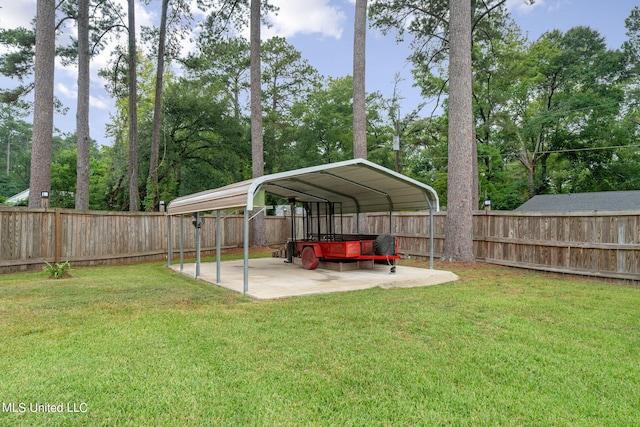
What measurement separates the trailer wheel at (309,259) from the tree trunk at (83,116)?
8764 millimetres

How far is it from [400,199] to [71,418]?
8.39m

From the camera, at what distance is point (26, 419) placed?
2.30 m

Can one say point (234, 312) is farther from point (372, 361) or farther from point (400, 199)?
point (400, 199)

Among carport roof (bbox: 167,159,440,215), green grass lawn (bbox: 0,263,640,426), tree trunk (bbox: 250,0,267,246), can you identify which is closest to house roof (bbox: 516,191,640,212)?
carport roof (bbox: 167,159,440,215)

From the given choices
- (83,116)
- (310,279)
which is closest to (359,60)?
(310,279)

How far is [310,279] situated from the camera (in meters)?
7.86

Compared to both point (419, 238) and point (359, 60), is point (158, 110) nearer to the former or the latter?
point (359, 60)

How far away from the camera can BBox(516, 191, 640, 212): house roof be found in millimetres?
16766

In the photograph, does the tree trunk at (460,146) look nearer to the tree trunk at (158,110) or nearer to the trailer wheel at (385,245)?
the trailer wheel at (385,245)

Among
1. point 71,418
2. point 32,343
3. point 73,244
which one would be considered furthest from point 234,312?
point 73,244

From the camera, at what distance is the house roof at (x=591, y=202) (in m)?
16.8

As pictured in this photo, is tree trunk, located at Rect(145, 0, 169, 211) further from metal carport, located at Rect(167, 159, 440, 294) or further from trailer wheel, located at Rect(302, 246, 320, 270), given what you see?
trailer wheel, located at Rect(302, 246, 320, 270)

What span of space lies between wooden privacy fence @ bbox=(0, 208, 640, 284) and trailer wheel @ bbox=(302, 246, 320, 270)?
10.2ft

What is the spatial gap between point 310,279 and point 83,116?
11.2 metres
